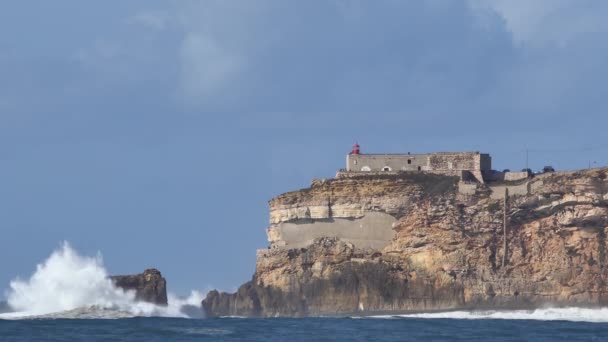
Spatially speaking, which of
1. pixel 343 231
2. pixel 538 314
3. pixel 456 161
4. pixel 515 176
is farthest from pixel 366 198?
pixel 538 314

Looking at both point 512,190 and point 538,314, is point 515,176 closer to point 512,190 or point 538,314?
point 512,190

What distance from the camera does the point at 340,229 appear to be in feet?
300

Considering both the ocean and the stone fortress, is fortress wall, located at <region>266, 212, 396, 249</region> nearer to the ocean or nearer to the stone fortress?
the stone fortress

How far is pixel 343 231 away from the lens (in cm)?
9119

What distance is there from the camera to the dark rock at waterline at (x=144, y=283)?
84875 mm

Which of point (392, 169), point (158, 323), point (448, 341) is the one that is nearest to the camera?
point (448, 341)

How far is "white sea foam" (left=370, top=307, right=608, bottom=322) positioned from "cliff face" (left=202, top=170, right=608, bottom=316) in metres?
0.58

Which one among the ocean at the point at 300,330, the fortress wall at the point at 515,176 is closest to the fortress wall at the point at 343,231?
the fortress wall at the point at 515,176

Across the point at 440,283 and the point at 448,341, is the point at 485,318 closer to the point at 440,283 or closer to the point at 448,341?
the point at 440,283

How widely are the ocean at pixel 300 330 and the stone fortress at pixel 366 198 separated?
947 centimetres

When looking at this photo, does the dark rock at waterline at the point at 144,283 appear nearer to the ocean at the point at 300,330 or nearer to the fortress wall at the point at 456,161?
the ocean at the point at 300,330

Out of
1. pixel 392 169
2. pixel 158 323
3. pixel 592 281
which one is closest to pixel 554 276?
pixel 592 281

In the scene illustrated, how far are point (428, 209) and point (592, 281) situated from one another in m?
8.87

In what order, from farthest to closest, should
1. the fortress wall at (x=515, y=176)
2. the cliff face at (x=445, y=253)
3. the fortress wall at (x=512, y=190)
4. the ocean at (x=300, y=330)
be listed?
the fortress wall at (x=515, y=176), the fortress wall at (x=512, y=190), the cliff face at (x=445, y=253), the ocean at (x=300, y=330)
